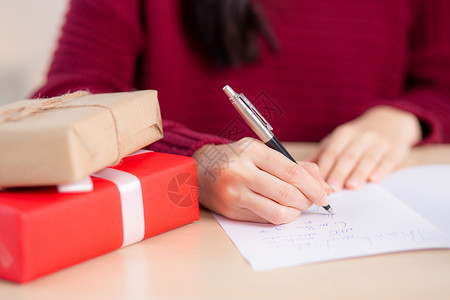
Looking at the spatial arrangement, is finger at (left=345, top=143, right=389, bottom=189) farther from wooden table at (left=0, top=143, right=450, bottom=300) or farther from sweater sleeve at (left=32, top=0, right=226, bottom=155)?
sweater sleeve at (left=32, top=0, right=226, bottom=155)

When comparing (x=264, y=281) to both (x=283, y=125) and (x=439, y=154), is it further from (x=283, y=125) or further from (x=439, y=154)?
(x=283, y=125)

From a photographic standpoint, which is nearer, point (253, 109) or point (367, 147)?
point (253, 109)

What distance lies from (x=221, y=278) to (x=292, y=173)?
0.46 ft

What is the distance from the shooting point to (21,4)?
5.77 ft

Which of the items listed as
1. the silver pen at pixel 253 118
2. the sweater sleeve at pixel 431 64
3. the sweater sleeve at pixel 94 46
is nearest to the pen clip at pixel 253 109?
the silver pen at pixel 253 118

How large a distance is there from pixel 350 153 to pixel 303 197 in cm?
20

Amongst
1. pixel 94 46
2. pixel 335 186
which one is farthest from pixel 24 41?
pixel 335 186

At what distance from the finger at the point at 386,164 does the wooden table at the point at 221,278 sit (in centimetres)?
20

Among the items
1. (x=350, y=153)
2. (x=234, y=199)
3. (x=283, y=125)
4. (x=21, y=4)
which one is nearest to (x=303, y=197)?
(x=234, y=199)

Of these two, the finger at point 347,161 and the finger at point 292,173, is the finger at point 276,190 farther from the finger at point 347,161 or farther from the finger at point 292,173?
the finger at point 347,161

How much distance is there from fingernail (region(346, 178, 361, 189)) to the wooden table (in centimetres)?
16

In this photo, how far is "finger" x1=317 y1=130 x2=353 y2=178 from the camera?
611 mm

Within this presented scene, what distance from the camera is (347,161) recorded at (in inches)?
24.2

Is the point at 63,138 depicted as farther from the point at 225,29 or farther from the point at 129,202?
the point at 225,29
